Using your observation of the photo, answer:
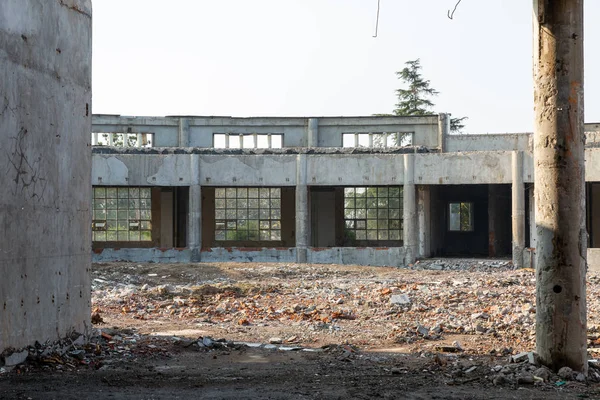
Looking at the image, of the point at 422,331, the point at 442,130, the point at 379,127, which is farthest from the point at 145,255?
the point at 422,331

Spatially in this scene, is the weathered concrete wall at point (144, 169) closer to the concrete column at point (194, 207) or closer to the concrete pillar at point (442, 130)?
the concrete column at point (194, 207)

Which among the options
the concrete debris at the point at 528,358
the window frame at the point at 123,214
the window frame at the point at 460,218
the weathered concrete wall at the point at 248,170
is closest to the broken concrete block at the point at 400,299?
the concrete debris at the point at 528,358

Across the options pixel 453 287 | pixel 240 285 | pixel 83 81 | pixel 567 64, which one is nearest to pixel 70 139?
pixel 83 81

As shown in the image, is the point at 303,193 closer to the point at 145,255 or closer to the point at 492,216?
the point at 145,255

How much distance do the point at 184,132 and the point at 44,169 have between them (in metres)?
21.2

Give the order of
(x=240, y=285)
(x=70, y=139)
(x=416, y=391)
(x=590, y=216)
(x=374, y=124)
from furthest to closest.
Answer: (x=374, y=124), (x=590, y=216), (x=240, y=285), (x=70, y=139), (x=416, y=391)

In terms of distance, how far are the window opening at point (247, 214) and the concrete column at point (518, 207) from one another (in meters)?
9.52

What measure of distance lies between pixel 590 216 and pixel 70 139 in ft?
75.2

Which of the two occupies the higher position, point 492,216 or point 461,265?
point 492,216

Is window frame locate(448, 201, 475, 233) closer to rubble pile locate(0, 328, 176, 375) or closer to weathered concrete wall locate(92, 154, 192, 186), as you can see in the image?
weathered concrete wall locate(92, 154, 192, 186)

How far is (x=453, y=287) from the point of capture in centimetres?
1557

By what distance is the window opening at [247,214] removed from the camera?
2945cm

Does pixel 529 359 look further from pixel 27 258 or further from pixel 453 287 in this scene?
pixel 453 287

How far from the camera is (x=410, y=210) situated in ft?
80.2
